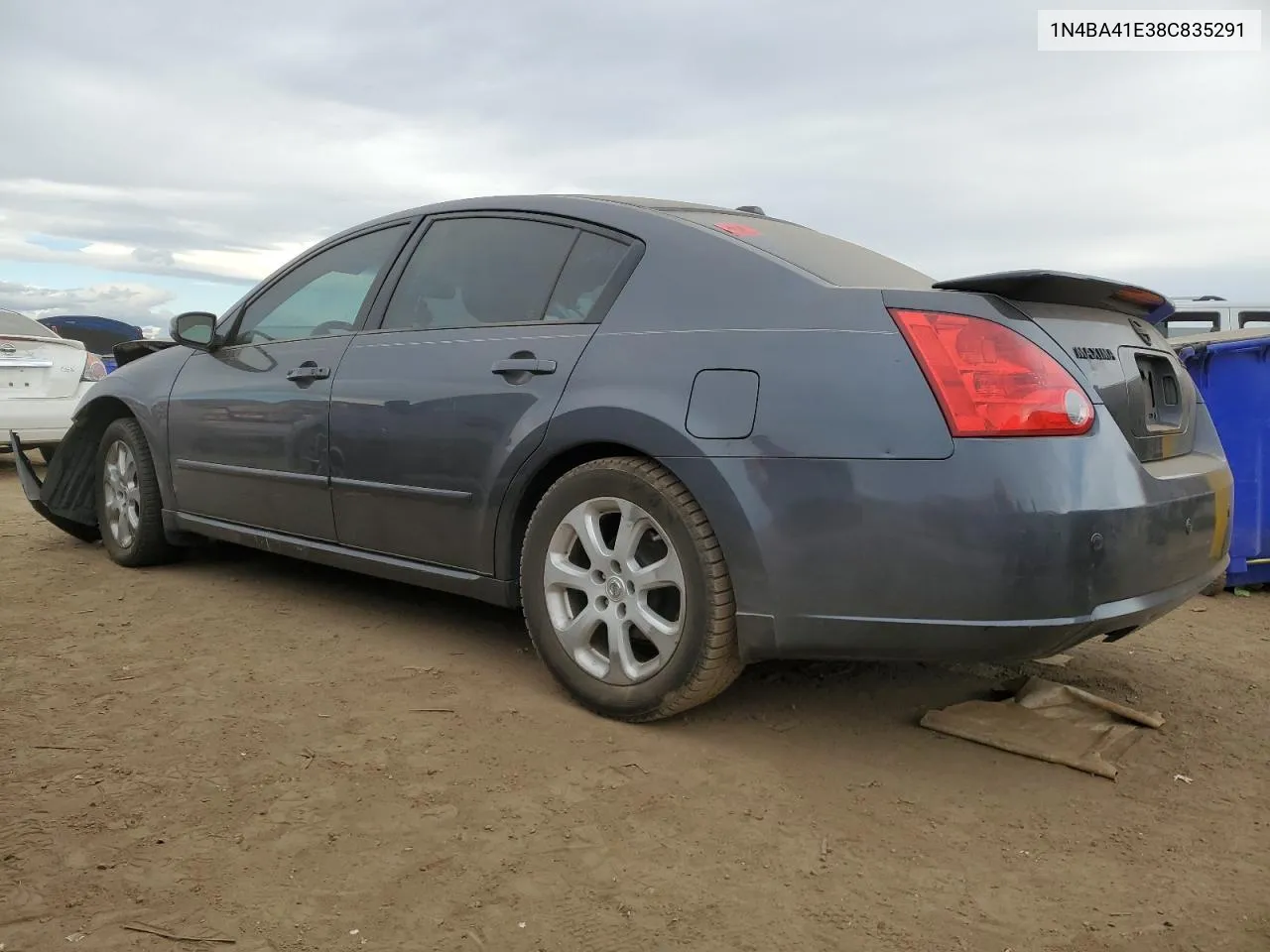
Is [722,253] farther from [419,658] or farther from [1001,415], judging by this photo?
[419,658]

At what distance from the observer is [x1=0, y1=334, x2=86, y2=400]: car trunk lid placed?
28.1 feet

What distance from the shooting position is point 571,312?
3.24 m

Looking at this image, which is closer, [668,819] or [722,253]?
[668,819]

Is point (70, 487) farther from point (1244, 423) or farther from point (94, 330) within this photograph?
point (94, 330)

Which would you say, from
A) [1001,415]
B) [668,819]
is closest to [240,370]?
[668,819]

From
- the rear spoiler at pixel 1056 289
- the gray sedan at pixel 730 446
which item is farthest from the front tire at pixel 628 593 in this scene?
the rear spoiler at pixel 1056 289

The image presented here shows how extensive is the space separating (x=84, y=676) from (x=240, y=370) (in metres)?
1.51

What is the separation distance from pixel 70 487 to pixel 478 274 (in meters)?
3.07

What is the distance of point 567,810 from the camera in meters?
2.43

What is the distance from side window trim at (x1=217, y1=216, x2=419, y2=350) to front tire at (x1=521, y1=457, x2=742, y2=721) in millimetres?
1311

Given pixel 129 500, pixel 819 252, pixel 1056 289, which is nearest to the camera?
pixel 1056 289

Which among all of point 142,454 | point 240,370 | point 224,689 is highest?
point 240,370

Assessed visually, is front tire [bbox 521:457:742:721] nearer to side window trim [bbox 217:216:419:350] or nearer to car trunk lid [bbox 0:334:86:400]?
side window trim [bbox 217:216:419:350]

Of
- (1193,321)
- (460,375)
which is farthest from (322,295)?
(1193,321)
